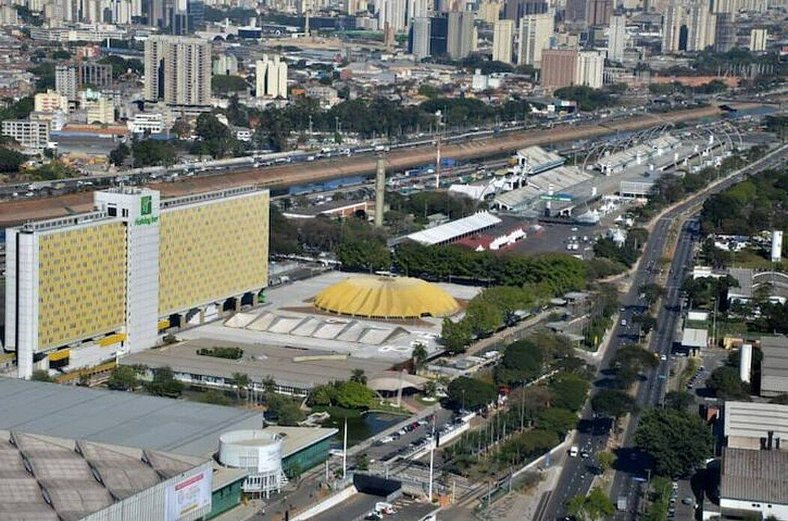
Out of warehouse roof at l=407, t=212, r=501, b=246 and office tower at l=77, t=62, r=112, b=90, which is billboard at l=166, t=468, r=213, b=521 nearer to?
warehouse roof at l=407, t=212, r=501, b=246

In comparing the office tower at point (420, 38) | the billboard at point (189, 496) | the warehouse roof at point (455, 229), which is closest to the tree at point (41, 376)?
the billboard at point (189, 496)

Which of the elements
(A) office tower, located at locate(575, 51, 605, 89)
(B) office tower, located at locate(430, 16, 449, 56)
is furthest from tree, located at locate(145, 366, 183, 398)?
(B) office tower, located at locate(430, 16, 449, 56)

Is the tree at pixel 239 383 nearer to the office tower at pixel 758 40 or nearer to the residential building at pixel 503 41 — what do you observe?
the residential building at pixel 503 41

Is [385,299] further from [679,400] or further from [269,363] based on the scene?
[679,400]

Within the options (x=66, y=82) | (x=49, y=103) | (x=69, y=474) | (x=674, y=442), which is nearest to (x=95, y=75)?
(x=66, y=82)

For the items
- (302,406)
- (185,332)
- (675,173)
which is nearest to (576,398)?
(302,406)

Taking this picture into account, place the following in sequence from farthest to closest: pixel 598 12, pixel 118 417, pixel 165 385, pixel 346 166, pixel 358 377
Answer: pixel 598 12
pixel 346 166
pixel 358 377
pixel 165 385
pixel 118 417

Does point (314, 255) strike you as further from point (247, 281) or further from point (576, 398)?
point (576, 398)
